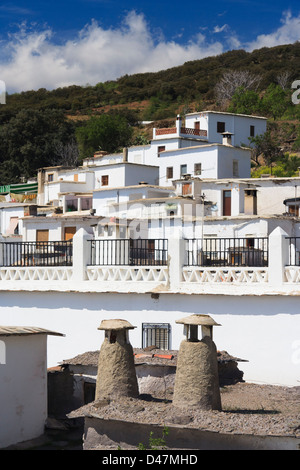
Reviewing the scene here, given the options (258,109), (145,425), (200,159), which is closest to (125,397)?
(145,425)

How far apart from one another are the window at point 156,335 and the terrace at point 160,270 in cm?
92

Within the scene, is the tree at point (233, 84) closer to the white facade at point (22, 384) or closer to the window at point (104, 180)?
the window at point (104, 180)

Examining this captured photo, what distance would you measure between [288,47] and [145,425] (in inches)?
4706

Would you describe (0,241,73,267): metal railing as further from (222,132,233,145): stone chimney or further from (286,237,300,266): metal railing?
(222,132,233,145): stone chimney

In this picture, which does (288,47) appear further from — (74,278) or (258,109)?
(74,278)

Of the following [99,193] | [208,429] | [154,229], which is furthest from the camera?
[99,193]

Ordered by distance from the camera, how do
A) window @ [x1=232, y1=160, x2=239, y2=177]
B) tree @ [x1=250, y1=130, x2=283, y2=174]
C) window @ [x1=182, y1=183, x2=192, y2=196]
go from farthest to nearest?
tree @ [x1=250, y1=130, x2=283, y2=174], window @ [x1=232, y1=160, x2=239, y2=177], window @ [x1=182, y1=183, x2=192, y2=196]

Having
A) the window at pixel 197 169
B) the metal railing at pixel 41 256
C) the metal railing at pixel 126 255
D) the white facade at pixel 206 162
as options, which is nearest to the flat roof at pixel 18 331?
the metal railing at pixel 126 255

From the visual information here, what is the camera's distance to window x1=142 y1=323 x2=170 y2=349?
20406mm

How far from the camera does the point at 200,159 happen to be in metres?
49.9

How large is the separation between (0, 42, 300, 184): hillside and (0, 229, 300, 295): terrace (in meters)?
39.4

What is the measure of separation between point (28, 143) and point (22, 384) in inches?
2499

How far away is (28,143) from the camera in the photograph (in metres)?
77.7

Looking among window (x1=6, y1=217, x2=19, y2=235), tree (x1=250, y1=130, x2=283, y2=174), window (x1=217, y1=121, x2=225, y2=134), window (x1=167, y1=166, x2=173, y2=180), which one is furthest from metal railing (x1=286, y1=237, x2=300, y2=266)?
tree (x1=250, y1=130, x2=283, y2=174)
